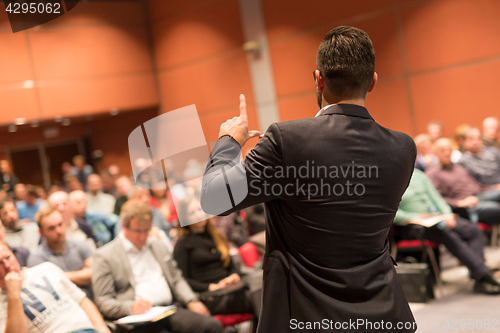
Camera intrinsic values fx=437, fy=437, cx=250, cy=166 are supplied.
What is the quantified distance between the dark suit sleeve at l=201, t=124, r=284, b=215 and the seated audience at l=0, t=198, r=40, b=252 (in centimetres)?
305

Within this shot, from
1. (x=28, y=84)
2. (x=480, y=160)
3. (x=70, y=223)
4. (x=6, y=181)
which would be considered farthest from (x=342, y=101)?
(x=28, y=84)

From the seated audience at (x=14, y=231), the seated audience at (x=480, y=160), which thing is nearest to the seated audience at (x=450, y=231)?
the seated audience at (x=480, y=160)

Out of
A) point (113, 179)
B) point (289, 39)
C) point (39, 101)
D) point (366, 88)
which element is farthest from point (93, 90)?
point (366, 88)

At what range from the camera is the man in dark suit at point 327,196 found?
96 cm

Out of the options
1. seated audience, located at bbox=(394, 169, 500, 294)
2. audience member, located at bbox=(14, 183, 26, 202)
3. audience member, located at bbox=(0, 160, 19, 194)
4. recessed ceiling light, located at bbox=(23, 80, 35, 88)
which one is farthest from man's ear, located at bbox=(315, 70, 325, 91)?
recessed ceiling light, located at bbox=(23, 80, 35, 88)

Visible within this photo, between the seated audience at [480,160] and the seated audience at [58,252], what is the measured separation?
3.95 metres

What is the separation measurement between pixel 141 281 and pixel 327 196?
214 centimetres

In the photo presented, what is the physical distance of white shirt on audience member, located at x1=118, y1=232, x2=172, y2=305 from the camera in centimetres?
281

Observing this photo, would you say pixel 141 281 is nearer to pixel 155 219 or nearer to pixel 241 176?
pixel 155 219

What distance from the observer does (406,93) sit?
626 centimetres

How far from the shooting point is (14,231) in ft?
11.8

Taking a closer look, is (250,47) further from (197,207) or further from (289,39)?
(197,207)

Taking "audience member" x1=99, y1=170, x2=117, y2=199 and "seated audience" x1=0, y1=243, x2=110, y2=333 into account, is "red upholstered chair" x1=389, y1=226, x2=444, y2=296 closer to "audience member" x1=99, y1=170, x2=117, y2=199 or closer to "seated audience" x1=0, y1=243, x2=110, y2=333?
"seated audience" x1=0, y1=243, x2=110, y2=333

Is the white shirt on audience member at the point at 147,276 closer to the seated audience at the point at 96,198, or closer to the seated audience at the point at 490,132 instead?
the seated audience at the point at 96,198
